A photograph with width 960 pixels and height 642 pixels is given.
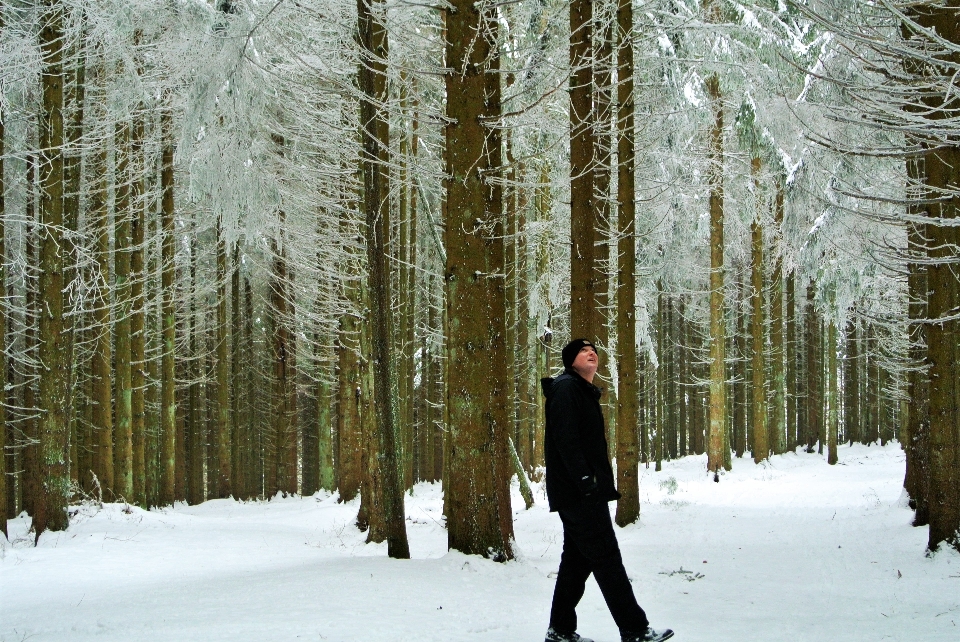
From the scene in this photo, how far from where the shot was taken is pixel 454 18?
675cm

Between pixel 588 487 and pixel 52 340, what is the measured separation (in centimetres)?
992

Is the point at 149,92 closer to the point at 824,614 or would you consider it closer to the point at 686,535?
the point at 686,535

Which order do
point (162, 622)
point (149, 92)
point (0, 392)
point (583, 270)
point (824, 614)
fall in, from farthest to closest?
point (149, 92), point (0, 392), point (583, 270), point (824, 614), point (162, 622)

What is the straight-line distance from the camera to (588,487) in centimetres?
397

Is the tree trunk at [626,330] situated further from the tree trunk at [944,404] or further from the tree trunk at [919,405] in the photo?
the tree trunk at [944,404]

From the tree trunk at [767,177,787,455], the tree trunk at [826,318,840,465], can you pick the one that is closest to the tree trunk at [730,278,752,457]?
the tree trunk at [767,177,787,455]

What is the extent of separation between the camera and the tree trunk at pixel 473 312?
645cm

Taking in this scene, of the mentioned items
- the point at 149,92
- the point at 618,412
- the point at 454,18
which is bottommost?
the point at 618,412

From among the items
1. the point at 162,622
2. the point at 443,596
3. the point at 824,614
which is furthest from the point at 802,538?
the point at 162,622

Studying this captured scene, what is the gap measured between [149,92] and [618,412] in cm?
930

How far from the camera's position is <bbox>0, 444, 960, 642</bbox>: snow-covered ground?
4867 mm

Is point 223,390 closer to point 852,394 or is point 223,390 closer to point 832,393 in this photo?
point 832,393

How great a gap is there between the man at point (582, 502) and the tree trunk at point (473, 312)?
2271 millimetres

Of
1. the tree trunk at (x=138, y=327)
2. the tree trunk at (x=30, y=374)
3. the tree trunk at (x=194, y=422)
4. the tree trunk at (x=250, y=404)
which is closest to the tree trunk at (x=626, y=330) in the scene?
the tree trunk at (x=138, y=327)
